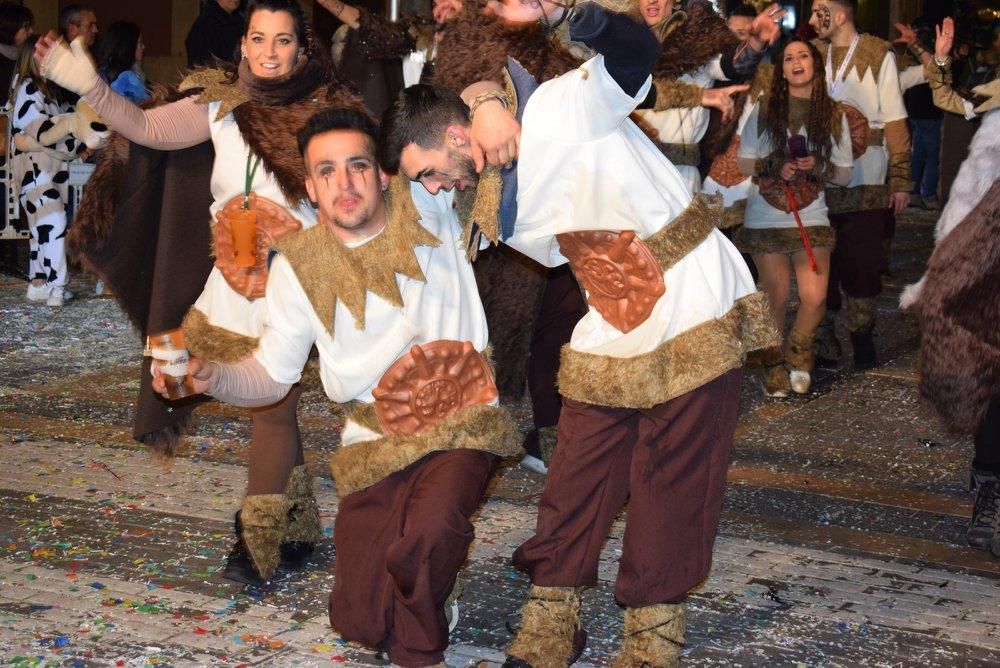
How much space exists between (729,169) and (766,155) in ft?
1.04

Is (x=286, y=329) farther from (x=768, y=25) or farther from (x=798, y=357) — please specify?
(x=798, y=357)

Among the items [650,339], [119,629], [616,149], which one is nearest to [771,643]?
[650,339]

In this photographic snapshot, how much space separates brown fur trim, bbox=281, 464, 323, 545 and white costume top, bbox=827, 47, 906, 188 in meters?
4.63

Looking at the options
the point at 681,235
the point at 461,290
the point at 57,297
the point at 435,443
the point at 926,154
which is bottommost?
the point at 57,297

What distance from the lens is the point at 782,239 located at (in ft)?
24.6

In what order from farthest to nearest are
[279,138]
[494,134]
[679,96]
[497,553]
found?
[679,96], [497,553], [279,138], [494,134]

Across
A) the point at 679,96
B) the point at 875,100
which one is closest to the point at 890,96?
the point at 875,100

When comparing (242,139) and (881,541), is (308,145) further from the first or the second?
(881,541)

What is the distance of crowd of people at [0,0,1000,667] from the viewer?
352 centimetres

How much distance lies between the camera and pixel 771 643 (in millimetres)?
4066

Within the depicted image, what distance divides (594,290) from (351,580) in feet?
3.52

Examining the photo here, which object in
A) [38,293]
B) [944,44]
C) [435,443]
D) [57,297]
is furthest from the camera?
[38,293]

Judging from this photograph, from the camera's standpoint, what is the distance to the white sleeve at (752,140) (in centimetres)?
746

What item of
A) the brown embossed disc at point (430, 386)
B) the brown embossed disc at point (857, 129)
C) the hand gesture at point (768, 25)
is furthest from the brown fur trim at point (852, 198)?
the brown embossed disc at point (430, 386)
